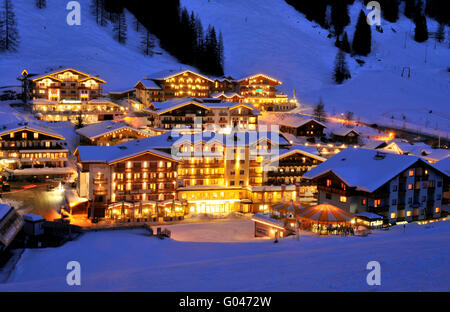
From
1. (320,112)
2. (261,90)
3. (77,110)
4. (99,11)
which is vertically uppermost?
(99,11)

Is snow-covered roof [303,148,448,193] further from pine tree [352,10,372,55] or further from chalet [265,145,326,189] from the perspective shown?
pine tree [352,10,372,55]

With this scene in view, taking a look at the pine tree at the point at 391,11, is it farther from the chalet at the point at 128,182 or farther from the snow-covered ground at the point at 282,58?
the chalet at the point at 128,182

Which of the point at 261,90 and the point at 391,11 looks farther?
the point at 391,11

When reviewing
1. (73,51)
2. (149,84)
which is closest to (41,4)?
(73,51)

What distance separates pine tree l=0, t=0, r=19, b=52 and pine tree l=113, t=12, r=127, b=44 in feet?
61.3

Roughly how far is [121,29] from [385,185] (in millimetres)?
75284

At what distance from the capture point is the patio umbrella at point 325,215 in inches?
1367

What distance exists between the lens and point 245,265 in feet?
68.5

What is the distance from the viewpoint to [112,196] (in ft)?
135

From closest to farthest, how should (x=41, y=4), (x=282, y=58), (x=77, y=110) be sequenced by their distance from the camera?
(x=77, y=110), (x=41, y=4), (x=282, y=58)

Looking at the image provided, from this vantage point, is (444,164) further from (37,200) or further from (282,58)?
(282,58)

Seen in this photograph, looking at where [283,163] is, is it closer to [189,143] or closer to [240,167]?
[240,167]

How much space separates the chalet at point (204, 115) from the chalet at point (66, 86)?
10.8 m
